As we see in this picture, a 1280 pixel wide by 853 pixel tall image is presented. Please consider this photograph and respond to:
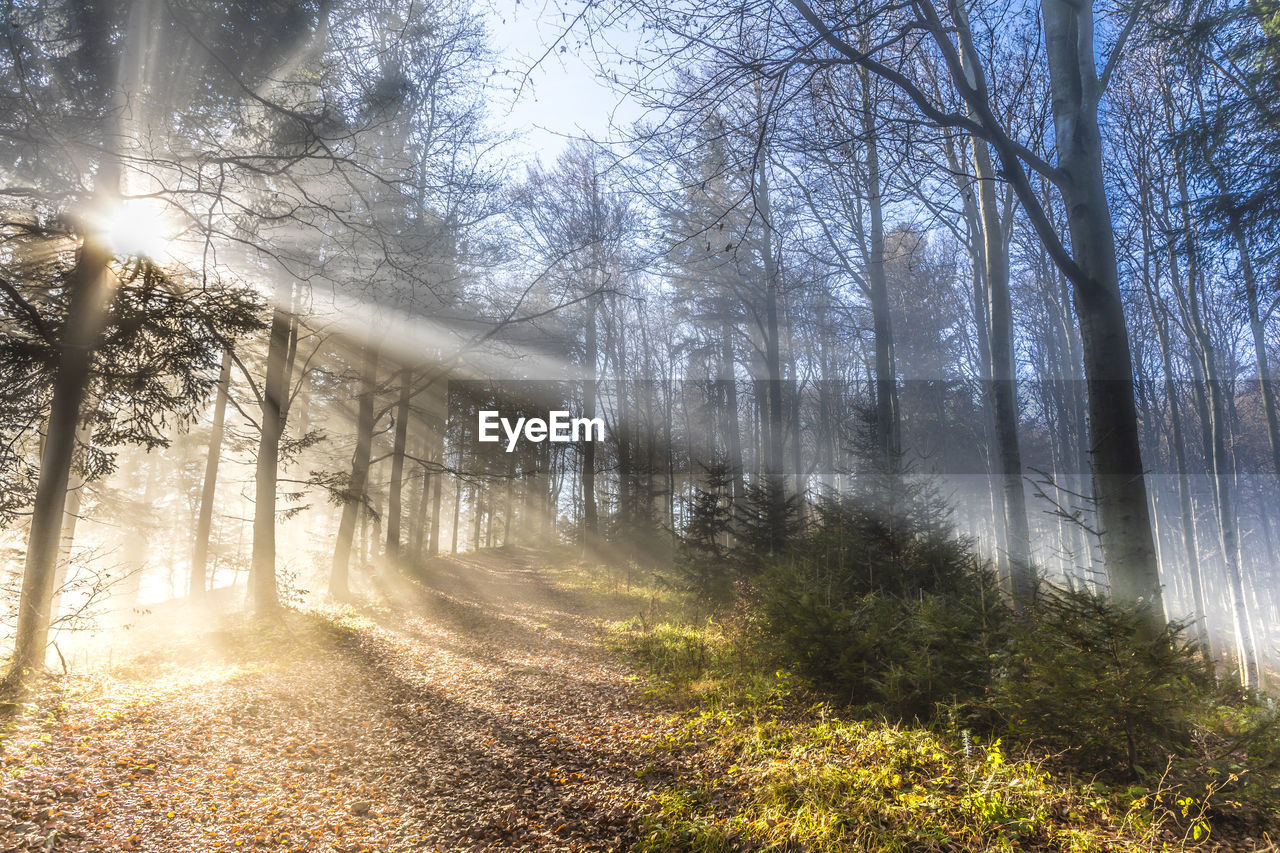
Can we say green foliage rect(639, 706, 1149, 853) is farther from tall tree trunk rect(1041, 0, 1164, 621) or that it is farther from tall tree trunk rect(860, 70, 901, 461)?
tall tree trunk rect(860, 70, 901, 461)

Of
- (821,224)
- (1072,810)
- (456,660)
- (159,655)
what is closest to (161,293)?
(159,655)

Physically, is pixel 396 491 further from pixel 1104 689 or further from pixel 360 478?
pixel 1104 689

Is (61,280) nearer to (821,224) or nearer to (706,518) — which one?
(706,518)

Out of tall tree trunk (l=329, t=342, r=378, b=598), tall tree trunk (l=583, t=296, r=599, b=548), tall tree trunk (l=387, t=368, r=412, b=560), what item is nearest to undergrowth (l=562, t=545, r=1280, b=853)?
tall tree trunk (l=329, t=342, r=378, b=598)

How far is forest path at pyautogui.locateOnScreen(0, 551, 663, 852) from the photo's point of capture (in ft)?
12.0

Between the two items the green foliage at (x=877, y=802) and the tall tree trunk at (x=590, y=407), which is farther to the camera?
the tall tree trunk at (x=590, y=407)

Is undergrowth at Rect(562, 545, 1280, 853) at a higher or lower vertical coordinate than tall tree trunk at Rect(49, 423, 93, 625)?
lower

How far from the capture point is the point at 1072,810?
331 centimetres

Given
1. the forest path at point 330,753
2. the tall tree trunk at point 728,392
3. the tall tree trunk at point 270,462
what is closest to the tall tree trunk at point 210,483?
the tall tree trunk at point 270,462

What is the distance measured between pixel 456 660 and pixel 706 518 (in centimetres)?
586

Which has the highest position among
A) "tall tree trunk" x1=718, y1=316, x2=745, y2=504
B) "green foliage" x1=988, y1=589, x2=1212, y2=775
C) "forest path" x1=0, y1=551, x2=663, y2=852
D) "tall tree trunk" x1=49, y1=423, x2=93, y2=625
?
"tall tree trunk" x1=718, y1=316, x2=745, y2=504

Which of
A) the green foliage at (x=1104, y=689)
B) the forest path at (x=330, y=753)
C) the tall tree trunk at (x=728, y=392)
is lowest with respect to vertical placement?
the forest path at (x=330, y=753)

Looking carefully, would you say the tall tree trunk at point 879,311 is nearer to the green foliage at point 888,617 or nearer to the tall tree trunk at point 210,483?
the green foliage at point 888,617

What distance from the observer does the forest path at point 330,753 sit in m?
3.66
